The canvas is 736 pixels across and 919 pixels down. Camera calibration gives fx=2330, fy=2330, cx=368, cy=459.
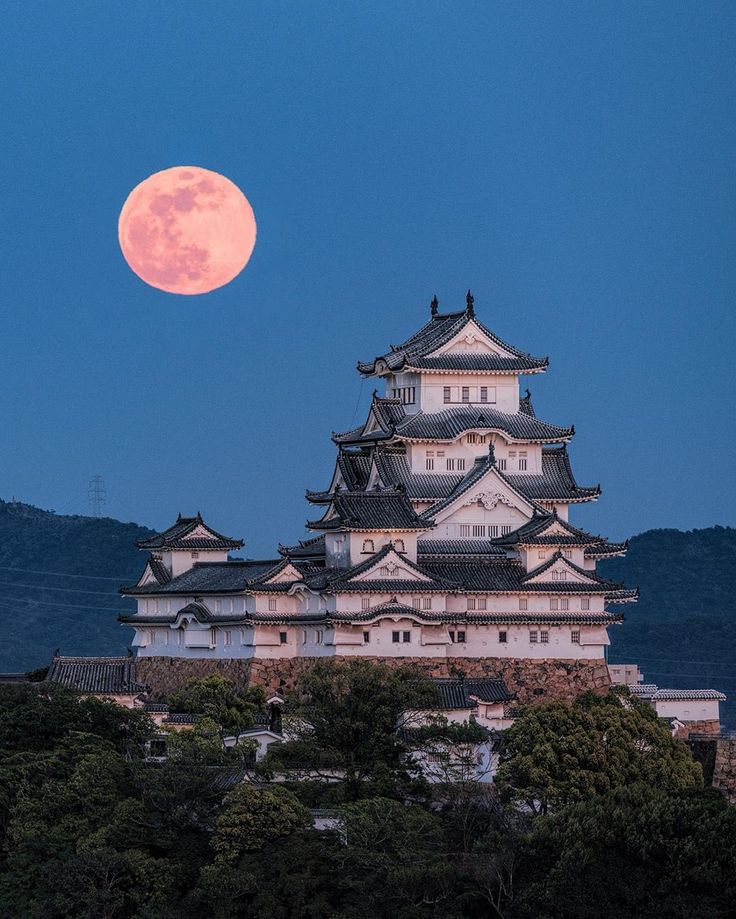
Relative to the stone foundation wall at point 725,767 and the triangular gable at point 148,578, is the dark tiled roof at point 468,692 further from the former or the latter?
the triangular gable at point 148,578

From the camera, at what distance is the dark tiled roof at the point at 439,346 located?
2835 inches

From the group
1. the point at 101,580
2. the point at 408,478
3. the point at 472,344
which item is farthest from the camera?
the point at 101,580

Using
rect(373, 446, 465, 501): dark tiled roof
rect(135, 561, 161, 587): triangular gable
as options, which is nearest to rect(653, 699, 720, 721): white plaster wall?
rect(373, 446, 465, 501): dark tiled roof

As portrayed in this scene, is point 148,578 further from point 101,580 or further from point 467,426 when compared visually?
point 101,580

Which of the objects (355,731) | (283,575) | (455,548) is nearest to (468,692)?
(355,731)

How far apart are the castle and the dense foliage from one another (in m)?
9.28

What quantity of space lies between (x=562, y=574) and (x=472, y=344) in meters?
9.10

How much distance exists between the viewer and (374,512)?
66875 mm

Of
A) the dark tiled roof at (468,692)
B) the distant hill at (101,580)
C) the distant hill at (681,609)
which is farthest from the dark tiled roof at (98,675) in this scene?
the distant hill at (101,580)

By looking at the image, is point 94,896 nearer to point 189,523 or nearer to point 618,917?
point 618,917

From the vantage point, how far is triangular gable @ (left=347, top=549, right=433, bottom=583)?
214ft

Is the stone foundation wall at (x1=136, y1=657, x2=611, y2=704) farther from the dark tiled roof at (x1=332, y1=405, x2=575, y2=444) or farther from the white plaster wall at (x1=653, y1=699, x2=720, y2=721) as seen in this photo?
the dark tiled roof at (x1=332, y1=405, x2=575, y2=444)

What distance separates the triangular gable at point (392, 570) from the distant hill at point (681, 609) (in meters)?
47.7

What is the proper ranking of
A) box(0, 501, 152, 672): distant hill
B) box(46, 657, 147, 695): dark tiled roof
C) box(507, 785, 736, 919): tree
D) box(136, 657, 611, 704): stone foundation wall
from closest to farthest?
1. box(507, 785, 736, 919): tree
2. box(46, 657, 147, 695): dark tiled roof
3. box(136, 657, 611, 704): stone foundation wall
4. box(0, 501, 152, 672): distant hill
